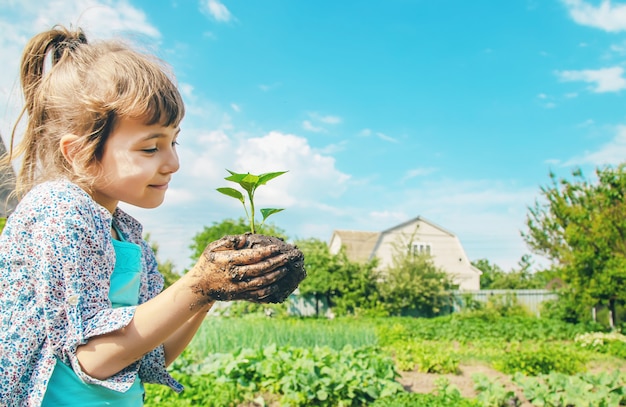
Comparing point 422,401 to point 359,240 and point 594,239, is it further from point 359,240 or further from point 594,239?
point 359,240

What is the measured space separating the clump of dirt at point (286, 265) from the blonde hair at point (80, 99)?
36 centimetres

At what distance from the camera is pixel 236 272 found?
3.34ft

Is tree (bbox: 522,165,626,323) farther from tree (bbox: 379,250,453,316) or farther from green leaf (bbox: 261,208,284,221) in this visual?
green leaf (bbox: 261,208,284,221)

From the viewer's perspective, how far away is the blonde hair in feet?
3.87

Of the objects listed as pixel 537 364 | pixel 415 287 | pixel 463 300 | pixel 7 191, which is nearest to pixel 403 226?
pixel 463 300

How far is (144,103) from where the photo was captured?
1.16 m

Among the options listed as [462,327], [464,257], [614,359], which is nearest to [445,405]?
[614,359]

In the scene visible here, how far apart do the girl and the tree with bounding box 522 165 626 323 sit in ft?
47.4

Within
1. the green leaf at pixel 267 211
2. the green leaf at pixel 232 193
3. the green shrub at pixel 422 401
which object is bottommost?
the green shrub at pixel 422 401

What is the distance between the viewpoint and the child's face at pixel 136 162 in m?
1.18

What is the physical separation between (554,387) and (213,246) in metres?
4.77

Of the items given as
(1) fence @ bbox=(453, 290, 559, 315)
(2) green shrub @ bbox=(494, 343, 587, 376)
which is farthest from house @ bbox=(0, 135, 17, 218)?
(1) fence @ bbox=(453, 290, 559, 315)

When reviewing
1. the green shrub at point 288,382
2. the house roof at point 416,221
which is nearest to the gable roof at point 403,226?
the house roof at point 416,221

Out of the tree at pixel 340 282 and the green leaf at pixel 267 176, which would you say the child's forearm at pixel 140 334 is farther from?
the tree at pixel 340 282
